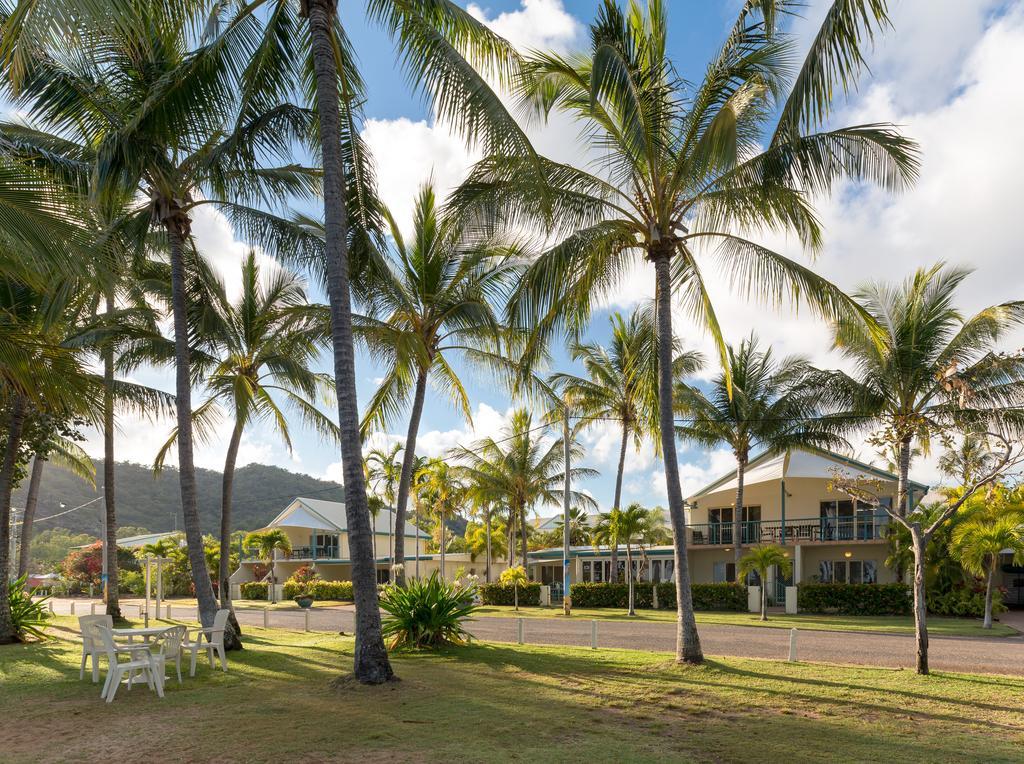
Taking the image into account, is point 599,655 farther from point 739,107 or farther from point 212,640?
point 739,107

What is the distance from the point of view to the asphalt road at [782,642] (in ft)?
47.6

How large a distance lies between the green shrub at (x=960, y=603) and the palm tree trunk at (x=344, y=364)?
23.5m

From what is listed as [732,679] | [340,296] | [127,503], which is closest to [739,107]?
[340,296]

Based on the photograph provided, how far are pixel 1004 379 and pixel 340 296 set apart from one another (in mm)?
21540

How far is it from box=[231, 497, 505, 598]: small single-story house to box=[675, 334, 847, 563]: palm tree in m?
23.1

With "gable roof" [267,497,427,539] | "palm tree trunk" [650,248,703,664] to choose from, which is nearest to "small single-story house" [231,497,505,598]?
"gable roof" [267,497,427,539]

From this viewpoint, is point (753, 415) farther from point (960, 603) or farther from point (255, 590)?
point (255, 590)

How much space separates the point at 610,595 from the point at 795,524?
8.76 meters

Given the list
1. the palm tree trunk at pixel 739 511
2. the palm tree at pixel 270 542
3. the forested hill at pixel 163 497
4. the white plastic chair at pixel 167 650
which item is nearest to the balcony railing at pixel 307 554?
the palm tree at pixel 270 542

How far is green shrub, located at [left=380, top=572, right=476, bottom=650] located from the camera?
1441 cm

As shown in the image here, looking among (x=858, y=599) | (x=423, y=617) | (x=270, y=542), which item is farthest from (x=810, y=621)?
(x=270, y=542)

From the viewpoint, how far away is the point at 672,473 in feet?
41.8

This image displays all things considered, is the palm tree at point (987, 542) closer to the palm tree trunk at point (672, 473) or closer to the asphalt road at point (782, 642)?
the asphalt road at point (782, 642)

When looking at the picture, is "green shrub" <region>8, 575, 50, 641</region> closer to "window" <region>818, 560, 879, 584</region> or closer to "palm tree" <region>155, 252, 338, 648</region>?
"palm tree" <region>155, 252, 338, 648</region>
